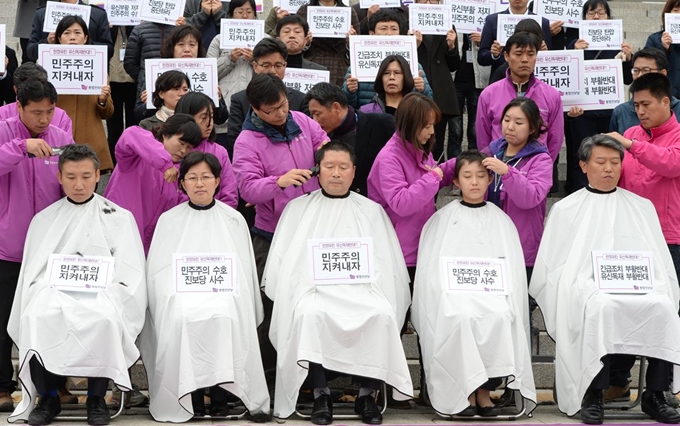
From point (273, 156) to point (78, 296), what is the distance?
→ 1.64m

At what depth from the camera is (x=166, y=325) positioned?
7000mm

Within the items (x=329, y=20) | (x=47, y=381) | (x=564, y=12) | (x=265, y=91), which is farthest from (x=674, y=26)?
(x=47, y=381)

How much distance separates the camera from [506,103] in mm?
8609

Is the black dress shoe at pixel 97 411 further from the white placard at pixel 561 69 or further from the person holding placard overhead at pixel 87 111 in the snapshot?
the white placard at pixel 561 69

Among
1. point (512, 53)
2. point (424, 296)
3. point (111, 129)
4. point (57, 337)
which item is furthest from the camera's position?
point (111, 129)

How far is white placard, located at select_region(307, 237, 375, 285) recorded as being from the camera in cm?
719

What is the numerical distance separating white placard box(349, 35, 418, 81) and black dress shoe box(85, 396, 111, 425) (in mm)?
3740

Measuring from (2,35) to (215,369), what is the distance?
4047 millimetres

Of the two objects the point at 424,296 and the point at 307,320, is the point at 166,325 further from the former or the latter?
the point at 424,296

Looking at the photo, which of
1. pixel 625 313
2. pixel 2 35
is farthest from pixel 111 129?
pixel 625 313

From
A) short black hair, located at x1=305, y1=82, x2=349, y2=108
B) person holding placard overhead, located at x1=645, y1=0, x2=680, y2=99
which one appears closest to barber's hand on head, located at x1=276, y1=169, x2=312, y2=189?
short black hair, located at x1=305, y1=82, x2=349, y2=108

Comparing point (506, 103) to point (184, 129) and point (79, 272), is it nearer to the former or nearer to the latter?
point (184, 129)

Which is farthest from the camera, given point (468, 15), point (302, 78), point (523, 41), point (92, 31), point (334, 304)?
point (468, 15)

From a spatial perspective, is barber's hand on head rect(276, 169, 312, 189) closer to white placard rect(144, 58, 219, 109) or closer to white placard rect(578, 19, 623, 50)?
white placard rect(144, 58, 219, 109)
